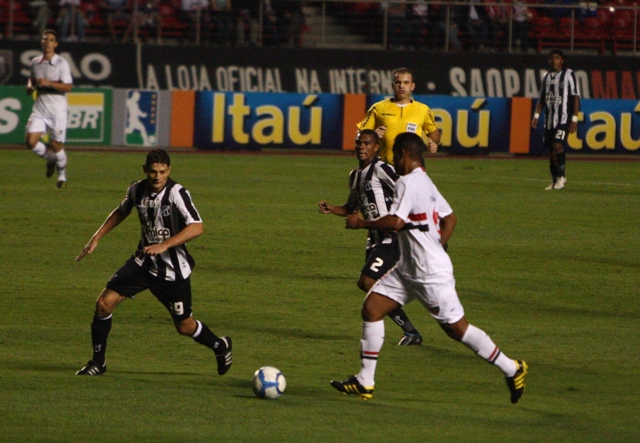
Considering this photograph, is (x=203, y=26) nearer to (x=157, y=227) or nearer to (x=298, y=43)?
(x=298, y=43)

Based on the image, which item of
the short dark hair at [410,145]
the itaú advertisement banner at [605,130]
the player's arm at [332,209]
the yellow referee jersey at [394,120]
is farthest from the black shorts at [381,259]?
the itaú advertisement banner at [605,130]

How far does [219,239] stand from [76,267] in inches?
99.1

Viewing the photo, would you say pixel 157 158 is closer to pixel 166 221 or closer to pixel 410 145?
pixel 166 221

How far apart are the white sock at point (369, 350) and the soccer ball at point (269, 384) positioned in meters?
0.49

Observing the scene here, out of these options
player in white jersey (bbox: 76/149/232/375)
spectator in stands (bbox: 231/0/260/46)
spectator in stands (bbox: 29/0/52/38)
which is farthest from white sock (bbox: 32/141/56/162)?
spectator in stands (bbox: 231/0/260/46)

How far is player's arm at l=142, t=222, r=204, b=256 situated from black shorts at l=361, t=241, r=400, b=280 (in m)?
1.55

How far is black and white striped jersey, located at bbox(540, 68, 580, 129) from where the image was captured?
797 inches

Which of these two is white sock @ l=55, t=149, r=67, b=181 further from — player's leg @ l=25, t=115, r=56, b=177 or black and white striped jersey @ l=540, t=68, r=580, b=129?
black and white striped jersey @ l=540, t=68, r=580, b=129

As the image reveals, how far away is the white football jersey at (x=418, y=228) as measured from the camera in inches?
275

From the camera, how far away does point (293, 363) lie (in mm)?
8242

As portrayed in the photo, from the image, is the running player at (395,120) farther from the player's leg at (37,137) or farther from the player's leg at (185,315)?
the player's leg at (37,137)

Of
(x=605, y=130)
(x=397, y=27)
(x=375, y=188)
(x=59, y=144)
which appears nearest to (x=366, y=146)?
(x=375, y=188)

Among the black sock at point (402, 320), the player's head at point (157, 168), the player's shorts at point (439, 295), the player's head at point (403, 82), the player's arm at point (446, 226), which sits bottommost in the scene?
the black sock at point (402, 320)

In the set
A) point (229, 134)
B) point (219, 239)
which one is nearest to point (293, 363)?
point (219, 239)
